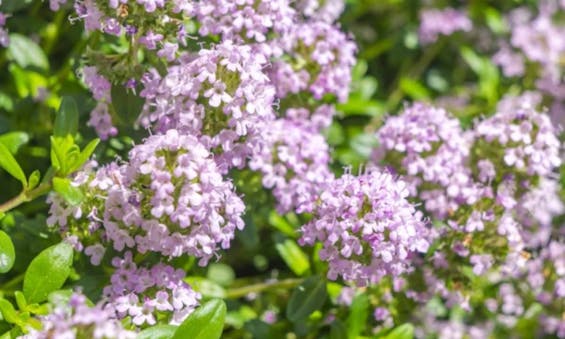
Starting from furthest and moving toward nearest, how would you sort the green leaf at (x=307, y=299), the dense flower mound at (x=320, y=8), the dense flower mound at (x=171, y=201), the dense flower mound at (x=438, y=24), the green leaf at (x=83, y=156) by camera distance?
1. the dense flower mound at (x=438, y=24)
2. the dense flower mound at (x=320, y=8)
3. the green leaf at (x=307, y=299)
4. the green leaf at (x=83, y=156)
5. the dense flower mound at (x=171, y=201)

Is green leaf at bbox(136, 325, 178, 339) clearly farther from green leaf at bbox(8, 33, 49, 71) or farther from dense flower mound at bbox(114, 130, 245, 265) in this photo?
green leaf at bbox(8, 33, 49, 71)

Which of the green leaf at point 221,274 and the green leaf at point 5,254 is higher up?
the green leaf at point 5,254

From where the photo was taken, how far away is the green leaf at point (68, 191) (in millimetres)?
2375

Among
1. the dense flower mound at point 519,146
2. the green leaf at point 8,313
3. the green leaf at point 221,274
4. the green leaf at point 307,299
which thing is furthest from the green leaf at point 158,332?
the dense flower mound at point 519,146

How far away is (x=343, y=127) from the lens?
4055mm

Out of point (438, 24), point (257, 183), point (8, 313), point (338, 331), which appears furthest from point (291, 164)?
point (438, 24)

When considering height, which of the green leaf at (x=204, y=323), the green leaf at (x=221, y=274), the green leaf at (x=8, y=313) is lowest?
the green leaf at (x=221, y=274)

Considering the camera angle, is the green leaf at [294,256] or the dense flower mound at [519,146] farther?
the green leaf at [294,256]

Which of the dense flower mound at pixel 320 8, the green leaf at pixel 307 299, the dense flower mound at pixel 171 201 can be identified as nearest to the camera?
the dense flower mound at pixel 171 201

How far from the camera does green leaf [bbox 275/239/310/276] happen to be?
322 centimetres

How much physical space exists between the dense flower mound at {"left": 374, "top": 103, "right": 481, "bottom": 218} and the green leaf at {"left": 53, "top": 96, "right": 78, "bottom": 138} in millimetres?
1164

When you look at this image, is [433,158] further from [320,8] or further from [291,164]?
[320,8]

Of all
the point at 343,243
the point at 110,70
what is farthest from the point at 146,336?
the point at 110,70

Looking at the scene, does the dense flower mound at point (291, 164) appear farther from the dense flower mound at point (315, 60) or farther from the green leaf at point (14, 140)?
the green leaf at point (14, 140)
